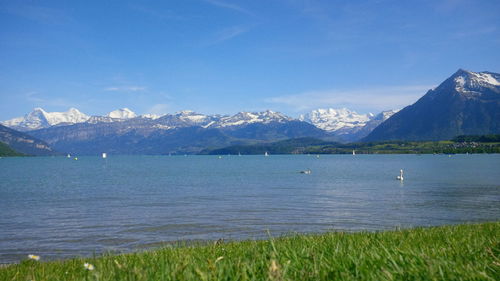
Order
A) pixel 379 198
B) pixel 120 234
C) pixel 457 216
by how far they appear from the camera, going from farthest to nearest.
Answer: pixel 379 198 → pixel 457 216 → pixel 120 234

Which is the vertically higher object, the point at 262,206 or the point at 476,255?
the point at 476,255

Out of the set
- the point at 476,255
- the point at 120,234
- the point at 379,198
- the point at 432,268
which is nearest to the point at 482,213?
the point at 379,198

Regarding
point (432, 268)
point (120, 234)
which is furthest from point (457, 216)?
point (432, 268)

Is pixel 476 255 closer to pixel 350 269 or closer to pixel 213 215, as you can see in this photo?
pixel 350 269

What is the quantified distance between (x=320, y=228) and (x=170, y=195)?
101 feet

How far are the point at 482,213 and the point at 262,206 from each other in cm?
2015

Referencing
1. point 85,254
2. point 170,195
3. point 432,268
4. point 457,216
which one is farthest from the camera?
point 170,195

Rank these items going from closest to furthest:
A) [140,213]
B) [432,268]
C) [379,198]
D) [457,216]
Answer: [432,268] < [457,216] < [140,213] < [379,198]

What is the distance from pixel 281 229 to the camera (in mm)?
29484

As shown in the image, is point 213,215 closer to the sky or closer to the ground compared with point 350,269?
closer to the ground

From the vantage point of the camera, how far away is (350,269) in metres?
4.14

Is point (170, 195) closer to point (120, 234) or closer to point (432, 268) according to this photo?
point (120, 234)

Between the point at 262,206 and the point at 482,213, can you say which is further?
the point at 262,206

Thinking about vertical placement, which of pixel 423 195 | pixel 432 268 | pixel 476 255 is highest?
pixel 432 268
